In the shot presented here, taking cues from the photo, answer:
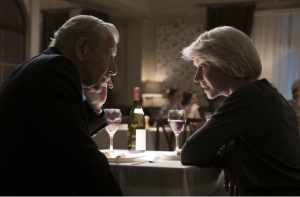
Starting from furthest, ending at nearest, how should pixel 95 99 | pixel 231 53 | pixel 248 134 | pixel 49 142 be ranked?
pixel 95 99 → pixel 231 53 → pixel 248 134 → pixel 49 142

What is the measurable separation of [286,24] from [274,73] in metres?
1.00

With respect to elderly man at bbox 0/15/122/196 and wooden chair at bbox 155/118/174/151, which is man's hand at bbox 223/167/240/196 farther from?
wooden chair at bbox 155/118/174/151

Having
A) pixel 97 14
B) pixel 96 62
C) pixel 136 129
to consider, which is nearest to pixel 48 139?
pixel 96 62

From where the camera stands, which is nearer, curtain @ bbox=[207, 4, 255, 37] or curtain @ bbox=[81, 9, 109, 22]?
curtain @ bbox=[207, 4, 255, 37]

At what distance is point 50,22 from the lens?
1030 cm

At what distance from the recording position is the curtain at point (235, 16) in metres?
8.92

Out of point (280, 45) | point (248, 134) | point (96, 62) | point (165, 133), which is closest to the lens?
point (96, 62)

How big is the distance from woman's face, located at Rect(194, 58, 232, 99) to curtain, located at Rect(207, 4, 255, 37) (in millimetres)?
7183

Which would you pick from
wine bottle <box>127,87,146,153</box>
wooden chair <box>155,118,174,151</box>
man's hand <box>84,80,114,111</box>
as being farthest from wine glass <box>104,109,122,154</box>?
wooden chair <box>155,118,174,151</box>

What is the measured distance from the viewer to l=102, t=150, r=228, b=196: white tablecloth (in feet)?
5.85

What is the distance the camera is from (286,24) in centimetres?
888

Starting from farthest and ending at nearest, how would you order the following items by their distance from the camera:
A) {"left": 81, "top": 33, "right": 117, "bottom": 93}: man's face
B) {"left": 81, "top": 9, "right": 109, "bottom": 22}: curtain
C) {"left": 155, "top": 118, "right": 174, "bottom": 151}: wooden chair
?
{"left": 81, "top": 9, "right": 109, "bottom": 22}: curtain < {"left": 155, "top": 118, "right": 174, "bottom": 151}: wooden chair < {"left": 81, "top": 33, "right": 117, "bottom": 93}: man's face

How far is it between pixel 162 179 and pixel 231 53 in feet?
2.03

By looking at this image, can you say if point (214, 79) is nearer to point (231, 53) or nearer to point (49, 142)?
point (231, 53)
